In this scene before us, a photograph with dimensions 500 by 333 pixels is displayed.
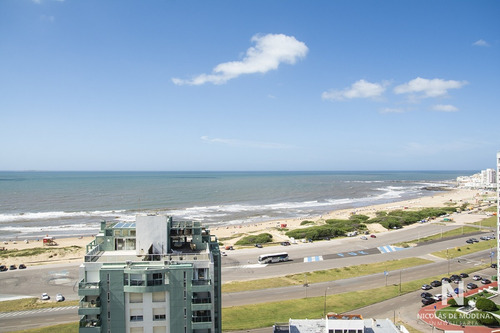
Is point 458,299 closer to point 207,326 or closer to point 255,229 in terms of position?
point 207,326

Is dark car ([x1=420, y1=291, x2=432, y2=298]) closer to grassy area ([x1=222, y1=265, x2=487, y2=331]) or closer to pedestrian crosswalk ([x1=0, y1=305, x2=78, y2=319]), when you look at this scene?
grassy area ([x1=222, y1=265, x2=487, y2=331])

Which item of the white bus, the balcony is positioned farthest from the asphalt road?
the balcony

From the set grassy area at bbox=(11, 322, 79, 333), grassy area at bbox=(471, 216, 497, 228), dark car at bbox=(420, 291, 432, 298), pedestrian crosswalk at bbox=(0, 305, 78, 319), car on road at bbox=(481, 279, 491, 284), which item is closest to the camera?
grassy area at bbox=(11, 322, 79, 333)

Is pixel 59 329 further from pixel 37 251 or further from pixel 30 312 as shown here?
pixel 37 251

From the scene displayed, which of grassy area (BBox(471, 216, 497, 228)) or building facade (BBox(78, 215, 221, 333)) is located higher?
building facade (BBox(78, 215, 221, 333))

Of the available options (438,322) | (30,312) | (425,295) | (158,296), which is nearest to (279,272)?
(425,295)

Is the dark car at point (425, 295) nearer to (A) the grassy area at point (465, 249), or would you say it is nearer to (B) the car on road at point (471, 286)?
(B) the car on road at point (471, 286)

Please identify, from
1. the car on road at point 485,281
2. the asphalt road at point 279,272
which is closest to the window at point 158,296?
the asphalt road at point 279,272
